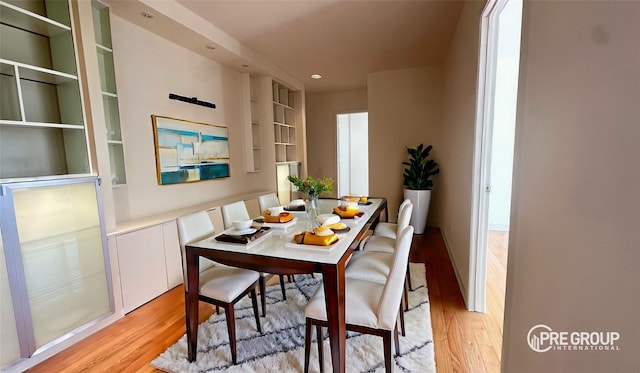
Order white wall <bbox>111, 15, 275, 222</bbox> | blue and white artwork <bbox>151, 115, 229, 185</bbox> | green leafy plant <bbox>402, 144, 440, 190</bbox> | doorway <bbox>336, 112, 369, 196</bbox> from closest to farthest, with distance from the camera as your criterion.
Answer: white wall <bbox>111, 15, 275, 222</bbox> < blue and white artwork <bbox>151, 115, 229, 185</bbox> < green leafy plant <bbox>402, 144, 440, 190</bbox> < doorway <bbox>336, 112, 369, 196</bbox>

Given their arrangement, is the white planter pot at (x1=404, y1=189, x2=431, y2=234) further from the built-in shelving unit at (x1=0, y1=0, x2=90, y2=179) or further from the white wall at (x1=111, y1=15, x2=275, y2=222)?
the built-in shelving unit at (x1=0, y1=0, x2=90, y2=179)

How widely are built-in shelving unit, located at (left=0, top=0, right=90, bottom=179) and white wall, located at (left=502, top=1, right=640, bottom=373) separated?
9.25 ft

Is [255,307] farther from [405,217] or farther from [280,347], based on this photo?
[405,217]

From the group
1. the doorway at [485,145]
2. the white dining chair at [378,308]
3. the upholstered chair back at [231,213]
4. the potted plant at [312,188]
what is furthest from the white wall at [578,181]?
the upholstered chair back at [231,213]

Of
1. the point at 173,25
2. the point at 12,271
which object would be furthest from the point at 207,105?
the point at 12,271

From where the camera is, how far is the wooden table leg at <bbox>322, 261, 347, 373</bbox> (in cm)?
133

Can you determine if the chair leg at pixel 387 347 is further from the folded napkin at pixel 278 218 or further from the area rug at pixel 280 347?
the folded napkin at pixel 278 218

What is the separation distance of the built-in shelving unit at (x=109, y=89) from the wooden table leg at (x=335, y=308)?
7.62ft

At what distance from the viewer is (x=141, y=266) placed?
241 centimetres

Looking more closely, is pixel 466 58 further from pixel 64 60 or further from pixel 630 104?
pixel 64 60

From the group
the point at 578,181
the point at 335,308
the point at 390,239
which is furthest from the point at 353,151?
the point at 578,181

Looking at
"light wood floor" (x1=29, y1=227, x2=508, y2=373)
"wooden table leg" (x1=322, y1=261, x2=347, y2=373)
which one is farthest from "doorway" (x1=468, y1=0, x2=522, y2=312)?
"wooden table leg" (x1=322, y1=261, x2=347, y2=373)

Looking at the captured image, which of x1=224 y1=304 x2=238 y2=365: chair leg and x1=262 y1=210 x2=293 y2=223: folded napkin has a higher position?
x1=262 y1=210 x2=293 y2=223: folded napkin

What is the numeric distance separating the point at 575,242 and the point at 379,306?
87 cm
